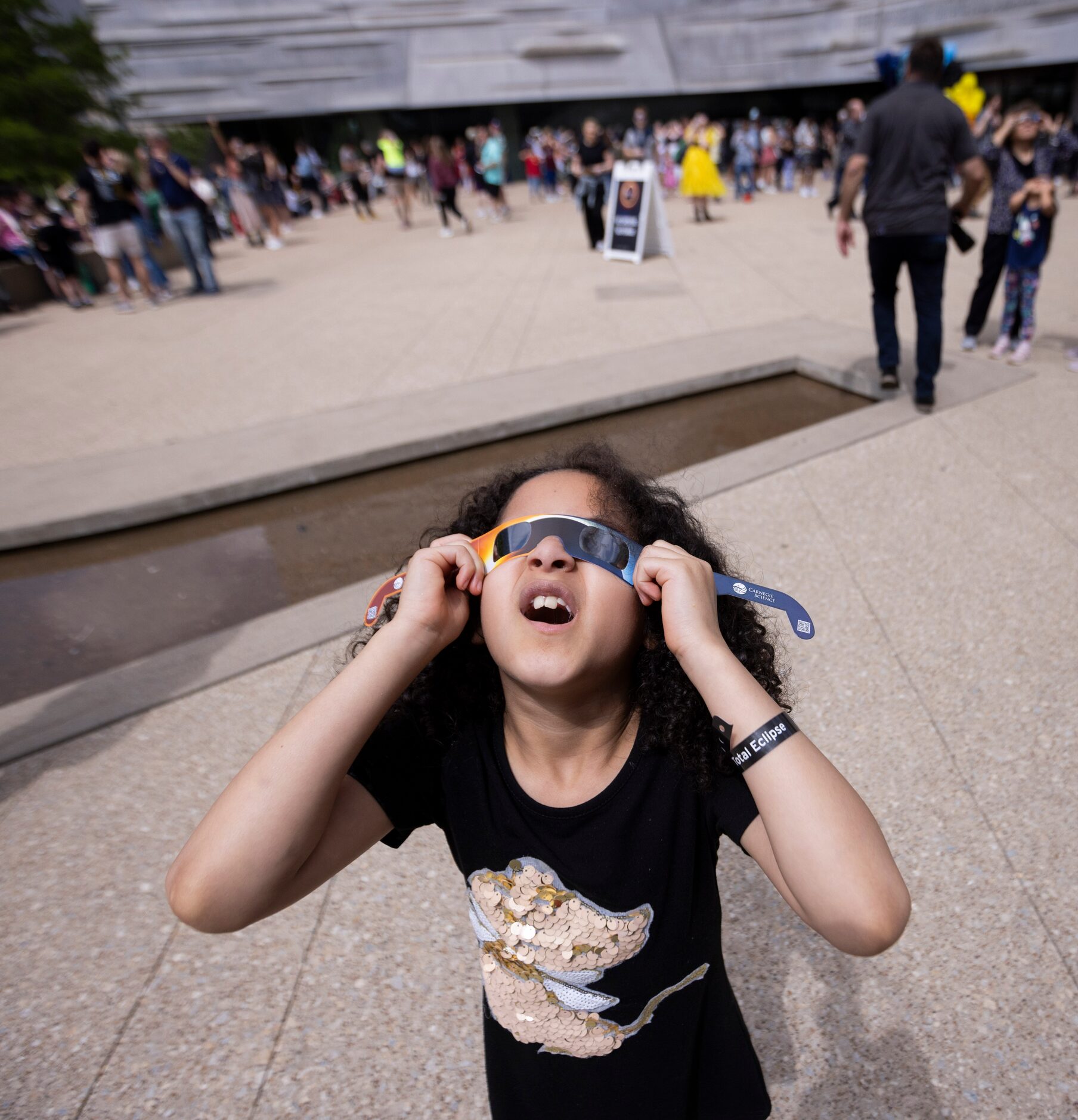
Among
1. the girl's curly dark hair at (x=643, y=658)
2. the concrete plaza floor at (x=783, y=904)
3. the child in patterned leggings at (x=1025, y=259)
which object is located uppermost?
the girl's curly dark hair at (x=643, y=658)

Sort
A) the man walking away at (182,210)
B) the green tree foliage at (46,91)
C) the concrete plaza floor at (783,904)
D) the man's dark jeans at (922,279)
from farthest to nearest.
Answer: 1. the green tree foliage at (46,91)
2. the man walking away at (182,210)
3. the man's dark jeans at (922,279)
4. the concrete plaza floor at (783,904)

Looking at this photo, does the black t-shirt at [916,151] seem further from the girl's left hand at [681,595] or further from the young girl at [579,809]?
the girl's left hand at [681,595]

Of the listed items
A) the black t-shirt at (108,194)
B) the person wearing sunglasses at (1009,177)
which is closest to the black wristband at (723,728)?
the person wearing sunglasses at (1009,177)

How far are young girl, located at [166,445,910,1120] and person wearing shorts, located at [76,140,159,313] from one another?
11.6 metres

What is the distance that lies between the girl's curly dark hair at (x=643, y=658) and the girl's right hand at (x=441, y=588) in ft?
0.64

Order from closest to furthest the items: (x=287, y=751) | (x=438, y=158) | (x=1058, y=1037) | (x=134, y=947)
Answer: (x=287, y=751) → (x=1058, y=1037) → (x=134, y=947) → (x=438, y=158)

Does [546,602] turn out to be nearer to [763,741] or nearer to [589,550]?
[589,550]

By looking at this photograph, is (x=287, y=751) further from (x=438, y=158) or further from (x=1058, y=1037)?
(x=438, y=158)

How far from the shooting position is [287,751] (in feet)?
3.60

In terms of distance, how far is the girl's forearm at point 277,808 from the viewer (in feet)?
3.49

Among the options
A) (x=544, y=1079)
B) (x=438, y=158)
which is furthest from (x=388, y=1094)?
(x=438, y=158)

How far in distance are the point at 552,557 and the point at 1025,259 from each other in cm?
632

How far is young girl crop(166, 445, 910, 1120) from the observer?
1064mm

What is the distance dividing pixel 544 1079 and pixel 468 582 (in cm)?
93
